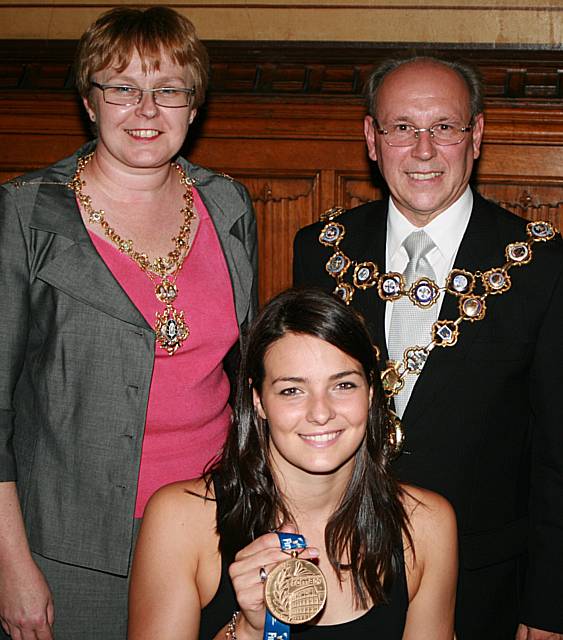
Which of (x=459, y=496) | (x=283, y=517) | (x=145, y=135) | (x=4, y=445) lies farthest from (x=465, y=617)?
(x=145, y=135)

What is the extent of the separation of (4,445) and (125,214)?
618 mm

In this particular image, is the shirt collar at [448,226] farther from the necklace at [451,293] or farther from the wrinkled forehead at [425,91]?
the wrinkled forehead at [425,91]

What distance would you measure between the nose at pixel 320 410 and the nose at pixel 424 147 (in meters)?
0.63

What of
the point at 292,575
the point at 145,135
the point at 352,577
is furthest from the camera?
the point at 145,135

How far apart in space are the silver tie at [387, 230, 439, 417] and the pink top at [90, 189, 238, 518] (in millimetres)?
401

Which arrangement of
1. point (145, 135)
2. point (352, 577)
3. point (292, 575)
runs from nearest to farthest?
1. point (292, 575)
2. point (352, 577)
3. point (145, 135)

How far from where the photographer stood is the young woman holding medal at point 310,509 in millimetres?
2254

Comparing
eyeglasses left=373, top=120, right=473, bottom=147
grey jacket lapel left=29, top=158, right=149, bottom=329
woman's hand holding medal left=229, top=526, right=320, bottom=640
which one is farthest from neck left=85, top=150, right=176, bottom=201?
woman's hand holding medal left=229, top=526, right=320, bottom=640

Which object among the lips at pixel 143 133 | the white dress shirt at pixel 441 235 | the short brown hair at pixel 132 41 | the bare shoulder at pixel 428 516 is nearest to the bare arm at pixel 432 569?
the bare shoulder at pixel 428 516

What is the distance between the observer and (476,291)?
2.52 m

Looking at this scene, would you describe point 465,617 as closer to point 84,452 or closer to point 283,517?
point 283,517

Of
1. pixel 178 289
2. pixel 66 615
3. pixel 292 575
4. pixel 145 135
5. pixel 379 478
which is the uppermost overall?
pixel 145 135

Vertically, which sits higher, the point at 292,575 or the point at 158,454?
the point at 158,454

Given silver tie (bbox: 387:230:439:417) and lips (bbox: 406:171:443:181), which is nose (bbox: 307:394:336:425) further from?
lips (bbox: 406:171:443:181)
